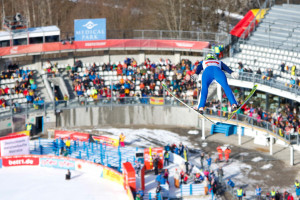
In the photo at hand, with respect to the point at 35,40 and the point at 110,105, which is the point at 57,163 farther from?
the point at 35,40

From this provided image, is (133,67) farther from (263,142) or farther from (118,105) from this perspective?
(263,142)

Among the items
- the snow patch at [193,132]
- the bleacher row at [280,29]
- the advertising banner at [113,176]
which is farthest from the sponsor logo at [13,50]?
the bleacher row at [280,29]

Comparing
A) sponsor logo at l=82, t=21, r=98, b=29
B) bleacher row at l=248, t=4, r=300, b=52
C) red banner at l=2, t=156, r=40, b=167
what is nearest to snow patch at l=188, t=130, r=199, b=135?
bleacher row at l=248, t=4, r=300, b=52

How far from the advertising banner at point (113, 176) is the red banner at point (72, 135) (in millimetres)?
5644

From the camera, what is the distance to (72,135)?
40.8m

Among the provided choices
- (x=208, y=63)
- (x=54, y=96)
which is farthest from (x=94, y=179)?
(x=208, y=63)

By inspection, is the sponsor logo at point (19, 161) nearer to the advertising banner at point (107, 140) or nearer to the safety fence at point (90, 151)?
the safety fence at point (90, 151)

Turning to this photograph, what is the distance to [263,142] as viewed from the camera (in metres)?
40.7

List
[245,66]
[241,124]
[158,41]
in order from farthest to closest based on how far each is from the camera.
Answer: [158,41] < [245,66] < [241,124]

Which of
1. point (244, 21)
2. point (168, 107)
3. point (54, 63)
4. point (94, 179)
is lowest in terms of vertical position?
point (94, 179)

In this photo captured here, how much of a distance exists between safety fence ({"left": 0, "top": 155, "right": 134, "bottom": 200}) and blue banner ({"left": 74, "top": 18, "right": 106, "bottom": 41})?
506 inches

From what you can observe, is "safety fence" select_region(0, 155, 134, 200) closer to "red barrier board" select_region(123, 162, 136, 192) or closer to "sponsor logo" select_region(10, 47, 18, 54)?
"red barrier board" select_region(123, 162, 136, 192)

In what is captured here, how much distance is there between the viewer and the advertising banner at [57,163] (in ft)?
121

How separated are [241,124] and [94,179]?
11.0 meters
